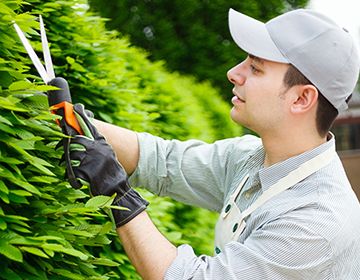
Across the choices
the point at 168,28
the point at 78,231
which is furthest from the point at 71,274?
the point at 168,28

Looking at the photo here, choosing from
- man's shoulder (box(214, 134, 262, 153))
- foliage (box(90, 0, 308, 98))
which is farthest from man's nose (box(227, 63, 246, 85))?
foliage (box(90, 0, 308, 98))

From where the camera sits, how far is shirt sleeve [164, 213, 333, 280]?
2039 millimetres

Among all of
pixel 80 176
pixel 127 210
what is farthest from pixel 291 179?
pixel 80 176

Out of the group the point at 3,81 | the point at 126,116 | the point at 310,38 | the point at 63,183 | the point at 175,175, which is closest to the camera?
the point at 3,81

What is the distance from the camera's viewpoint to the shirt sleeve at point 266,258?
6.69ft

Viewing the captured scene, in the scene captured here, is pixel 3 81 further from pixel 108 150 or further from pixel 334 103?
pixel 334 103

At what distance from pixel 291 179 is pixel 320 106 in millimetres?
276

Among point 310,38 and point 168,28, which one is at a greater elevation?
point 310,38

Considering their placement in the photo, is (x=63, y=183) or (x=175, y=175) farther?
(x=175, y=175)

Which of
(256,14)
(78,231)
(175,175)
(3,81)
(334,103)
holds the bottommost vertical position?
(256,14)

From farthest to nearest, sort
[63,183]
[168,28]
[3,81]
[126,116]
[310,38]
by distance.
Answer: [168,28], [126,116], [310,38], [63,183], [3,81]

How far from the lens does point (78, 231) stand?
1.87m

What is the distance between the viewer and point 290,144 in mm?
2365

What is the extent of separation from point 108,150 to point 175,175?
0.74 m
